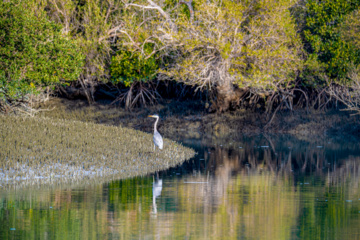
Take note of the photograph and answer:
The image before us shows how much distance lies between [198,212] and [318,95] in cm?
2561

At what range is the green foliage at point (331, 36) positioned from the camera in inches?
1350

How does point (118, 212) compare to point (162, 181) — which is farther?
point (162, 181)

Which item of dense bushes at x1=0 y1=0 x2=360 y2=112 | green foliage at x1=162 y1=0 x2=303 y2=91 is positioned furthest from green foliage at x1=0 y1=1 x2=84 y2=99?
green foliage at x1=162 y1=0 x2=303 y2=91

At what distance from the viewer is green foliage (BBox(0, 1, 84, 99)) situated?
2408 centimetres

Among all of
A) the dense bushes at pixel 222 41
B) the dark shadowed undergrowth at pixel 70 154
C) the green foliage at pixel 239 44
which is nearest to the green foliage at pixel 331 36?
the dense bushes at pixel 222 41

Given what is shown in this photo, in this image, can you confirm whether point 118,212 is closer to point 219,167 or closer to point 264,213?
point 264,213

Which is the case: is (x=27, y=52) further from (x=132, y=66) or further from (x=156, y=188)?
(x=132, y=66)

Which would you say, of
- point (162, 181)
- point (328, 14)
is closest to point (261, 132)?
point (328, 14)

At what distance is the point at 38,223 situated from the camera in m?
11.4

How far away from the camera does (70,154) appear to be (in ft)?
61.1

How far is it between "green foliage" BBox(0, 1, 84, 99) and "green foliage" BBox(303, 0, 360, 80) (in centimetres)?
1497

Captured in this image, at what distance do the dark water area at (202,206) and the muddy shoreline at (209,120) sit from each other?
14401 mm

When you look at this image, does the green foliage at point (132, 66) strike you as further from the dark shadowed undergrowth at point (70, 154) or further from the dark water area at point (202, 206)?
the dark water area at point (202, 206)

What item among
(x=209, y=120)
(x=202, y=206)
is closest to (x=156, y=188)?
(x=202, y=206)
